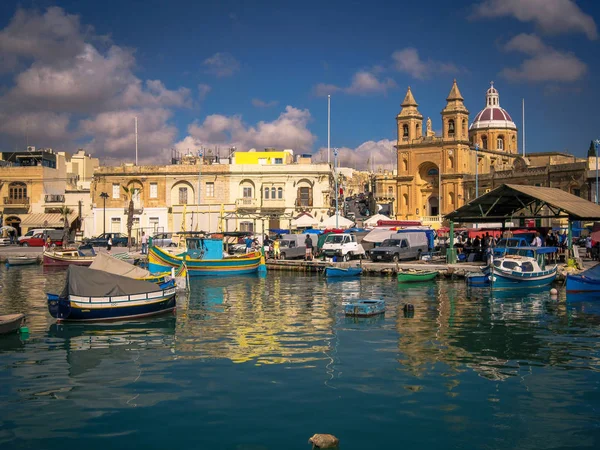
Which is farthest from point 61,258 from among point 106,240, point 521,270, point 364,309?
point 521,270

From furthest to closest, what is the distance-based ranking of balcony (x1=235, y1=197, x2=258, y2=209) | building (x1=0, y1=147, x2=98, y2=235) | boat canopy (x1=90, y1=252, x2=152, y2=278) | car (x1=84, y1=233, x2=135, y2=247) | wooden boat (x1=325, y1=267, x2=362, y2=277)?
building (x1=0, y1=147, x2=98, y2=235) < balcony (x1=235, y1=197, x2=258, y2=209) < car (x1=84, y1=233, x2=135, y2=247) < wooden boat (x1=325, y1=267, x2=362, y2=277) < boat canopy (x1=90, y1=252, x2=152, y2=278)

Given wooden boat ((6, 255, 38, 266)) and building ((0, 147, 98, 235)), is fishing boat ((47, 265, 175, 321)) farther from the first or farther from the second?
building ((0, 147, 98, 235))

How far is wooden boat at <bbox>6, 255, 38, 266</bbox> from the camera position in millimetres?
46750

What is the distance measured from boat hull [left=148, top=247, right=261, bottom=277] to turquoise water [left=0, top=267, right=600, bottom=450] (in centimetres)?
1205

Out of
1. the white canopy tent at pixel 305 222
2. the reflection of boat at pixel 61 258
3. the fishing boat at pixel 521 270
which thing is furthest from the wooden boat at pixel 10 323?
the white canopy tent at pixel 305 222

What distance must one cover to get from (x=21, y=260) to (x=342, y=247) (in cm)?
2391

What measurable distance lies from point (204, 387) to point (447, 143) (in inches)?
2630

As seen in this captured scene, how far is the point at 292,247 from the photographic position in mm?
46000

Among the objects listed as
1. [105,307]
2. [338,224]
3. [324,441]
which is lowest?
[324,441]

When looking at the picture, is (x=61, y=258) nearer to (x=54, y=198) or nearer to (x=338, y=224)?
(x=338, y=224)

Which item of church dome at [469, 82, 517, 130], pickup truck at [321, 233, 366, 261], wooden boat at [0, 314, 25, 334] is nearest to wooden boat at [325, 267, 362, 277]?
pickup truck at [321, 233, 366, 261]

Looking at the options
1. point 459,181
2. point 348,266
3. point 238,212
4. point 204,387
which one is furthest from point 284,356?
point 459,181

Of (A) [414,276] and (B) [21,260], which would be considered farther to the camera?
(B) [21,260]

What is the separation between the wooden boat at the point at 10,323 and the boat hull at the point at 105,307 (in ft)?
5.55
